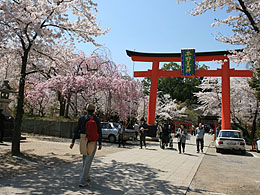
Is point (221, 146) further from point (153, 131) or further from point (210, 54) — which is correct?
point (210, 54)

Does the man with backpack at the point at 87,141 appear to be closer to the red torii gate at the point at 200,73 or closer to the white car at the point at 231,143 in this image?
the white car at the point at 231,143

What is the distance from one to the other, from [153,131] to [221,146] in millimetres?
7388

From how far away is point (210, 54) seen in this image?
2014cm

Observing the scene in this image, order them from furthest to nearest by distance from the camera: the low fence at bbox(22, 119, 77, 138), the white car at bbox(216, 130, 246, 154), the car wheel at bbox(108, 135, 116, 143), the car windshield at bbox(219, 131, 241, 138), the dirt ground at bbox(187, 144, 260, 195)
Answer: the low fence at bbox(22, 119, 77, 138)
the car wheel at bbox(108, 135, 116, 143)
the car windshield at bbox(219, 131, 241, 138)
the white car at bbox(216, 130, 246, 154)
the dirt ground at bbox(187, 144, 260, 195)

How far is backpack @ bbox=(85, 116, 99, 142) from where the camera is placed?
5.17 meters

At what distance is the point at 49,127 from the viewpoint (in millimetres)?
18203

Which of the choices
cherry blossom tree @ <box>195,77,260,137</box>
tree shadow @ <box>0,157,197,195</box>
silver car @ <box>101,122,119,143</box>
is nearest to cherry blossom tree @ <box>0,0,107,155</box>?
tree shadow @ <box>0,157,197,195</box>

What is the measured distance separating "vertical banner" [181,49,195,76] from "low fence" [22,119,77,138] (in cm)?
1076

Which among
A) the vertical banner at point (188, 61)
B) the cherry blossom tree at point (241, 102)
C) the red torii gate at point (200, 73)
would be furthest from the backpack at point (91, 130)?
the cherry blossom tree at point (241, 102)

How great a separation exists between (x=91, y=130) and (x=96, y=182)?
1.41 m

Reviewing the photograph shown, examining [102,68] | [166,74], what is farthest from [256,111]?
[102,68]

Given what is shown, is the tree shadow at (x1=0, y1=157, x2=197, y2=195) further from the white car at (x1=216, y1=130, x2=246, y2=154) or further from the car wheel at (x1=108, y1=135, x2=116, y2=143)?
the car wheel at (x1=108, y1=135, x2=116, y2=143)

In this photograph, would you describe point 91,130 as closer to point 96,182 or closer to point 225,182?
point 96,182

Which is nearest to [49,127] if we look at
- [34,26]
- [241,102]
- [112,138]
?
[112,138]
